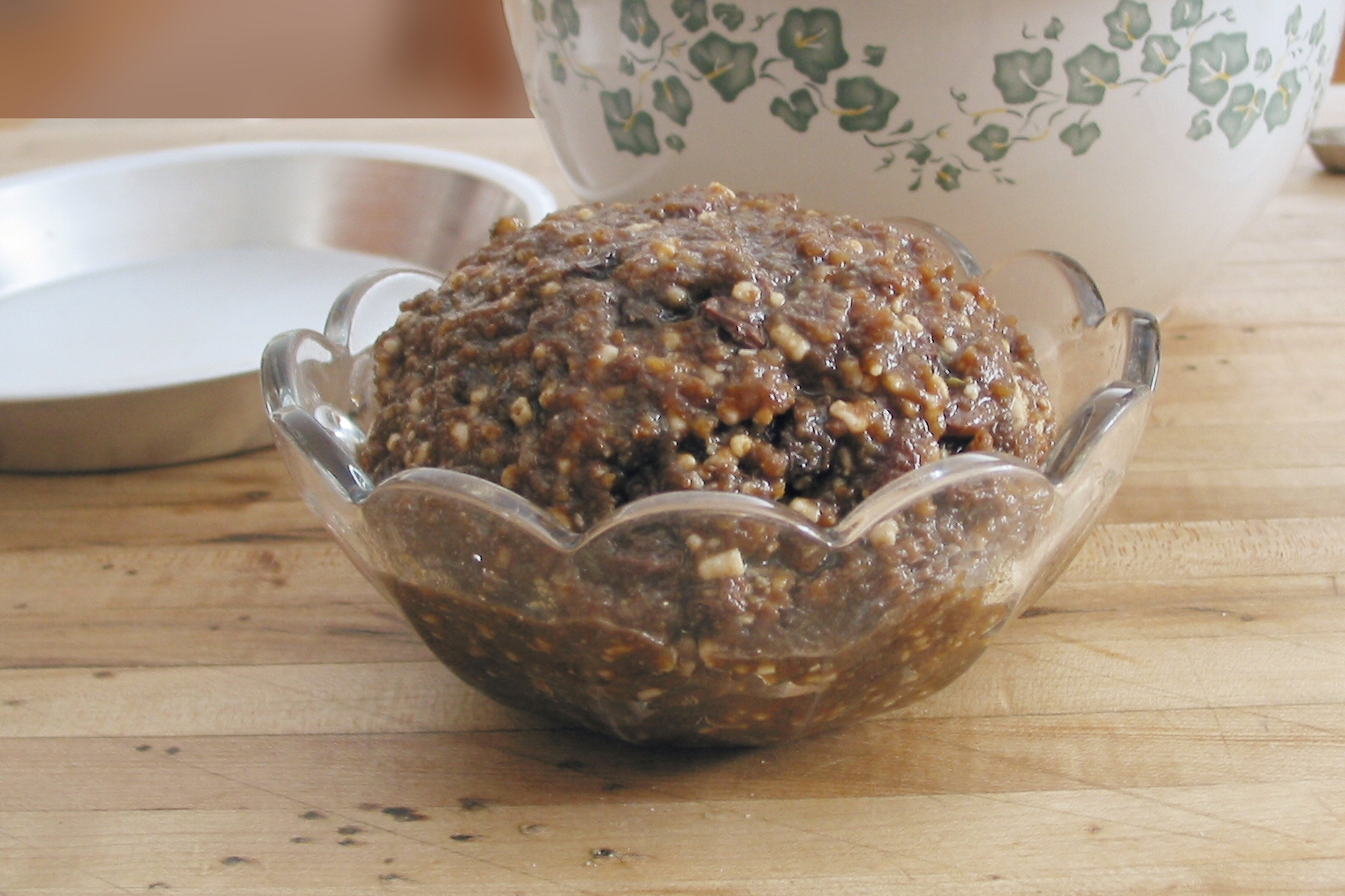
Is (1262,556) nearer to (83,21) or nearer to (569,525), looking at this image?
(569,525)

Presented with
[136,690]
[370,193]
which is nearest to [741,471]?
[136,690]

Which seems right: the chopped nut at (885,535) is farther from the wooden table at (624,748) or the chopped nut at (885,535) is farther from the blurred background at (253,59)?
the blurred background at (253,59)

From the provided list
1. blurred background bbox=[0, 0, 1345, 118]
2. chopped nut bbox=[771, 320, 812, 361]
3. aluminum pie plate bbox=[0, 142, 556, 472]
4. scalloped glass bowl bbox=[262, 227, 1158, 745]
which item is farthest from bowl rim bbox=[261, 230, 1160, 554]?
blurred background bbox=[0, 0, 1345, 118]

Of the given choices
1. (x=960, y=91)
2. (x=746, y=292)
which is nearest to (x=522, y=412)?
(x=746, y=292)

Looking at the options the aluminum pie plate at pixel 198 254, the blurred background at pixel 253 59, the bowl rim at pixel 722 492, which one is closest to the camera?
the bowl rim at pixel 722 492

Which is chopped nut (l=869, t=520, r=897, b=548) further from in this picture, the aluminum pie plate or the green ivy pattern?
the aluminum pie plate

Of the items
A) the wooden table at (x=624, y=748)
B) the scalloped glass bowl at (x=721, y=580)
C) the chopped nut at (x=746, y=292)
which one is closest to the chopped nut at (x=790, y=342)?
the chopped nut at (x=746, y=292)
